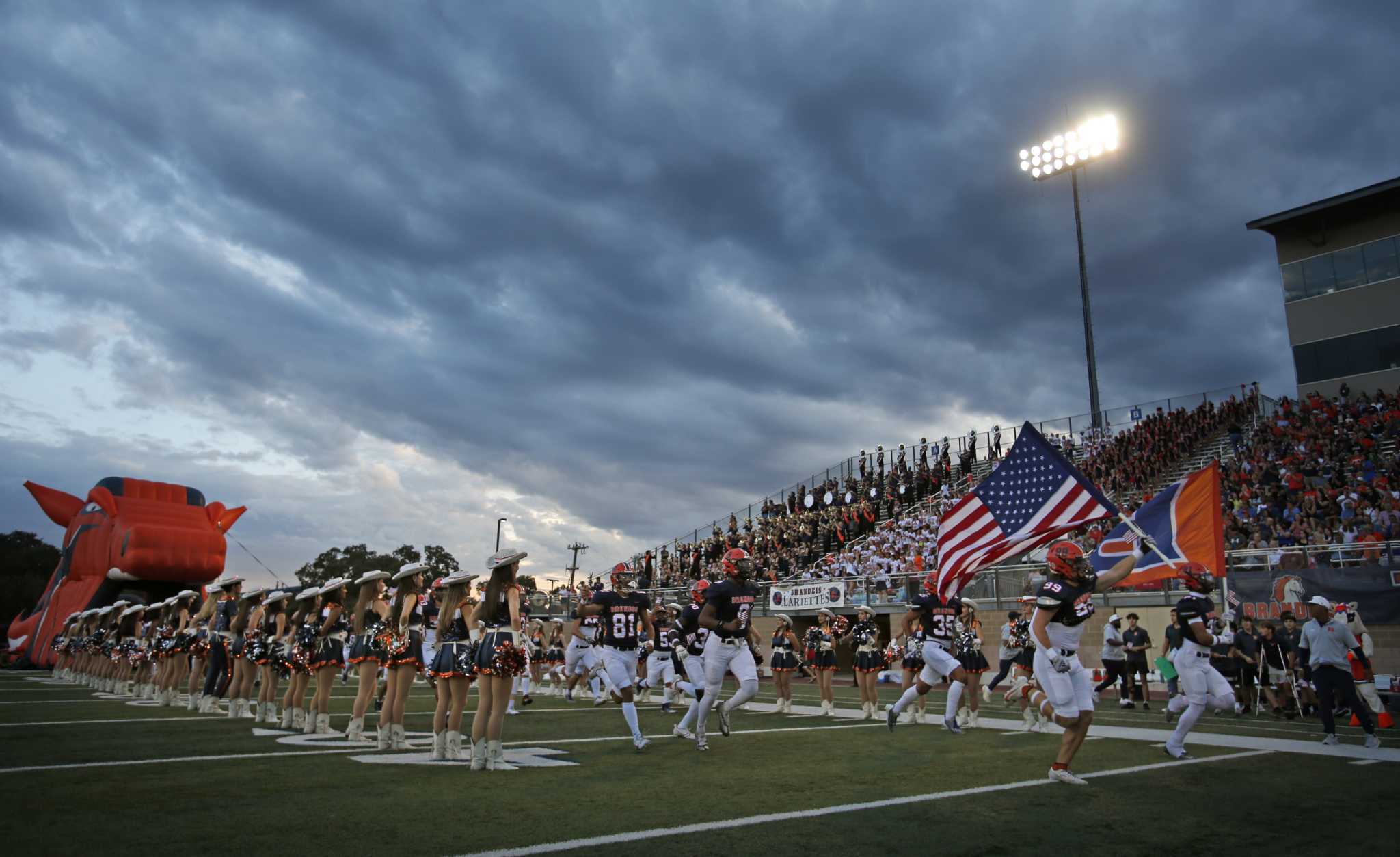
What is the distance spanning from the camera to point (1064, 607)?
26.7ft

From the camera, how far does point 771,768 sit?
8766 mm

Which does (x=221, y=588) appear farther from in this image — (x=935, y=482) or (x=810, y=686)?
(x=935, y=482)

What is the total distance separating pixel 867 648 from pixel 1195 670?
621 centimetres

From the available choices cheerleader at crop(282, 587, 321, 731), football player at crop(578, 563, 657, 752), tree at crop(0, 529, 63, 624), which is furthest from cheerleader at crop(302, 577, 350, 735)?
tree at crop(0, 529, 63, 624)

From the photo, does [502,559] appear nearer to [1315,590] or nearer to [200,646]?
[200,646]

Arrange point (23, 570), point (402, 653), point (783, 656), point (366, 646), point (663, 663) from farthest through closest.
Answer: point (23, 570) → point (663, 663) → point (783, 656) → point (366, 646) → point (402, 653)

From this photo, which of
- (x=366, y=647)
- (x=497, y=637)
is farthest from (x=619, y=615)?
(x=366, y=647)

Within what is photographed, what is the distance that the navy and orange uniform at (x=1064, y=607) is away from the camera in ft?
26.6

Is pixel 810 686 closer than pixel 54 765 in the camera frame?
No

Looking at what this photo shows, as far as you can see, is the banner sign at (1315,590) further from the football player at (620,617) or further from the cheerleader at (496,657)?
the cheerleader at (496,657)

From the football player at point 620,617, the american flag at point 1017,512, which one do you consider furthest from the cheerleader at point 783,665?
the football player at point 620,617

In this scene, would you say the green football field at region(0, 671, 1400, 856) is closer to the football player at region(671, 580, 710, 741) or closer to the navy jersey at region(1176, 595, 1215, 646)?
the navy jersey at region(1176, 595, 1215, 646)

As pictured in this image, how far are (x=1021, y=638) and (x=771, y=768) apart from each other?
8760 mm

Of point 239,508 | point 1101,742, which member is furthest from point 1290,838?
point 239,508
